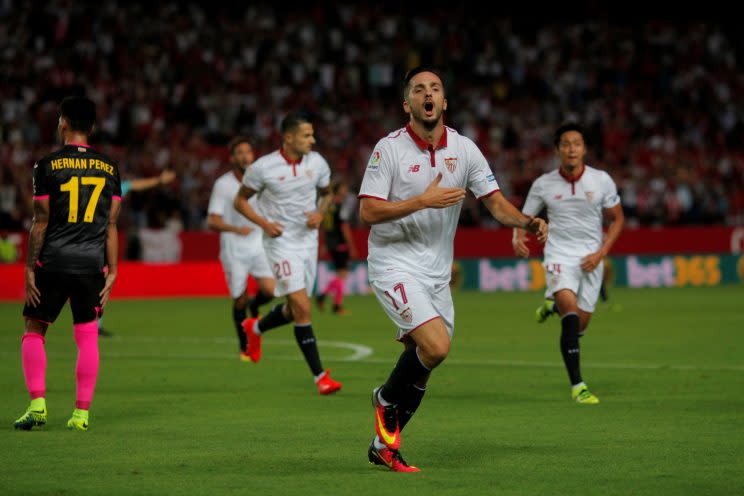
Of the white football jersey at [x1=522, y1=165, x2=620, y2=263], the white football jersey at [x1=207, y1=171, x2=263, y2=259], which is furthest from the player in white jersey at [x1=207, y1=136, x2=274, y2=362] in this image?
the white football jersey at [x1=522, y1=165, x2=620, y2=263]

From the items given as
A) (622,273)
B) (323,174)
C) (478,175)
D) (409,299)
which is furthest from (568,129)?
(622,273)

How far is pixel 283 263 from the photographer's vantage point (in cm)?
1221

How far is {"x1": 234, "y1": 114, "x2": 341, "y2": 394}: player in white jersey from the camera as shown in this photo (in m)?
12.2

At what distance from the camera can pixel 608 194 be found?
1175 centimetres

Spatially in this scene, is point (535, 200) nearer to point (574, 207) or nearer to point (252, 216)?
point (574, 207)

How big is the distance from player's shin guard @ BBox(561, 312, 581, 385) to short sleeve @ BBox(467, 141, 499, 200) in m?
3.40

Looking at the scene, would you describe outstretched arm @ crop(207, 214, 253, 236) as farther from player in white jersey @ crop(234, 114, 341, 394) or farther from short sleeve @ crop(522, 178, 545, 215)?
short sleeve @ crop(522, 178, 545, 215)

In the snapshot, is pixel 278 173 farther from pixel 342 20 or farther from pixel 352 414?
pixel 342 20

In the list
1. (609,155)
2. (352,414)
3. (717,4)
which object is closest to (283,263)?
(352,414)

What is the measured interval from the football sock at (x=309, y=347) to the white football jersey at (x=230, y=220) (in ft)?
12.4

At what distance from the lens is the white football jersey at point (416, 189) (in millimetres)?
7418

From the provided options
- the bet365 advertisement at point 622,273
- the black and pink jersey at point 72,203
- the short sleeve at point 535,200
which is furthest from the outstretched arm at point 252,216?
the bet365 advertisement at point 622,273

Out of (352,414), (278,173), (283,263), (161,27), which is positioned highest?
(161,27)

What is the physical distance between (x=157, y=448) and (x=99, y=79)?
2271 cm
